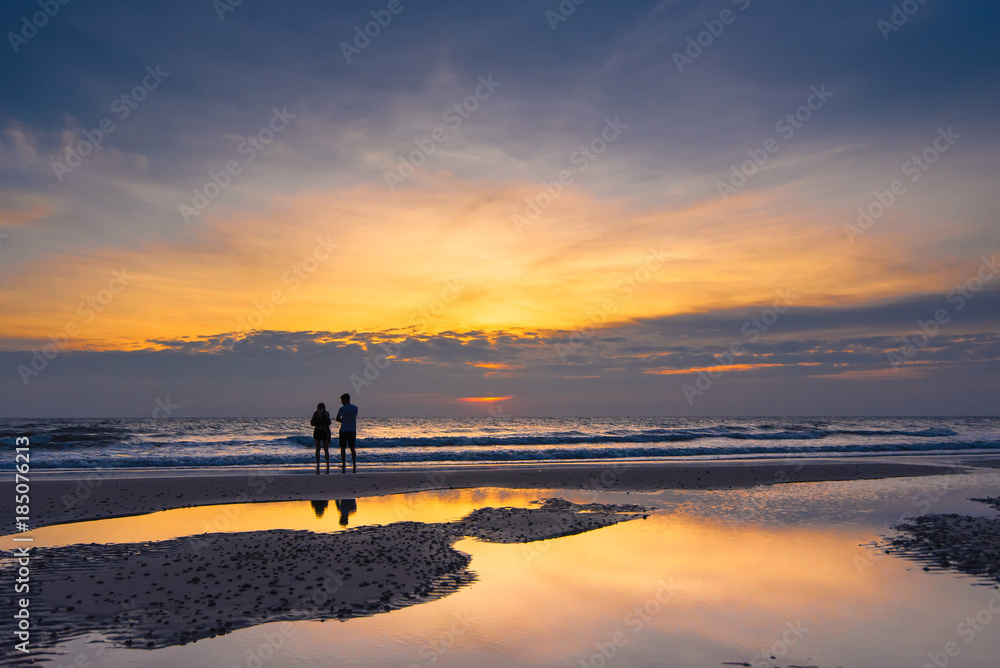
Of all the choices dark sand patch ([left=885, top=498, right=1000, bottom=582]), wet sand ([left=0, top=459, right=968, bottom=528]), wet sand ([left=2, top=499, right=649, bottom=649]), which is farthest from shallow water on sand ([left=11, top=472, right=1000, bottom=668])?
wet sand ([left=0, top=459, right=968, bottom=528])

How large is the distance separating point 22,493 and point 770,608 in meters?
22.5

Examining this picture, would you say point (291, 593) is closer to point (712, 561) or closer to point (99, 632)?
point (99, 632)

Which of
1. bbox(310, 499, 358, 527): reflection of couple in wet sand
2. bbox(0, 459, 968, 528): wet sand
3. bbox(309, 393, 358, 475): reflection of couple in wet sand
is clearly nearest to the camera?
bbox(310, 499, 358, 527): reflection of couple in wet sand

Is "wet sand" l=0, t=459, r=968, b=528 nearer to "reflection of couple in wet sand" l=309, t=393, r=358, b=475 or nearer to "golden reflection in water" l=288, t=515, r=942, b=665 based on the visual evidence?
"reflection of couple in wet sand" l=309, t=393, r=358, b=475

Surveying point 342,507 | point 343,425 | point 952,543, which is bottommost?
point 952,543

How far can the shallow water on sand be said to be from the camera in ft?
23.4

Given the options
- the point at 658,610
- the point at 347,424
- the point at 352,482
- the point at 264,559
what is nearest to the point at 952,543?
the point at 658,610

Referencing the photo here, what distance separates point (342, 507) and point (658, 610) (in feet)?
37.2

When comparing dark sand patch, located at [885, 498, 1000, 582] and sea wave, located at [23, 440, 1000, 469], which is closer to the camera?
dark sand patch, located at [885, 498, 1000, 582]

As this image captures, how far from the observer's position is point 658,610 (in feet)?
28.6

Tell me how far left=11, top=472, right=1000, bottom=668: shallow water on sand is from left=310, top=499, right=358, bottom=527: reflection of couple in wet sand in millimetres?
726

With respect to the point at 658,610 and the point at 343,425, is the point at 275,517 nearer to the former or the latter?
the point at 343,425

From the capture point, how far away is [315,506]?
18.1m

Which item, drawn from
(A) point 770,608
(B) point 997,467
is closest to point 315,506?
(A) point 770,608
